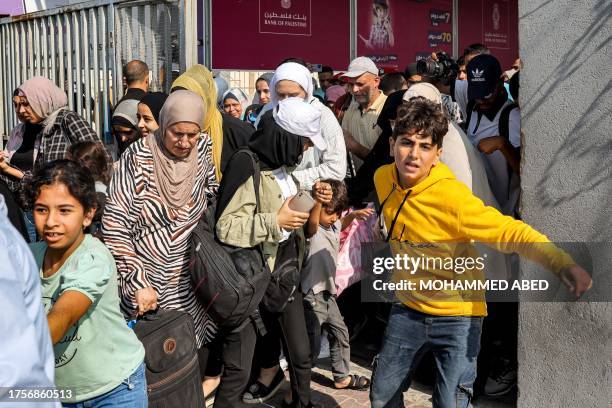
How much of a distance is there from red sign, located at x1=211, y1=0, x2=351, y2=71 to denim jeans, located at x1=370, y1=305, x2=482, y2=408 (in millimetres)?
5710

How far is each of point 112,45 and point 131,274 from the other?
3.40m

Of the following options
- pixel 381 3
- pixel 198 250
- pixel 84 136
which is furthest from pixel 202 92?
pixel 381 3

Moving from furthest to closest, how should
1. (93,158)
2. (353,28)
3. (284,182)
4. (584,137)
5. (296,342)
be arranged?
(353,28)
(93,158)
(296,342)
(284,182)
(584,137)

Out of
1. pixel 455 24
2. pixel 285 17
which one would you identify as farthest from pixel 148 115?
pixel 455 24

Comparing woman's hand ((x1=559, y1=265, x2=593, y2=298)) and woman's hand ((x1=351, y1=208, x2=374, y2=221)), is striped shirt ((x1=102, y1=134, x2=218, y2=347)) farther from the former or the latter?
woman's hand ((x1=559, y1=265, x2=593, y2=298))

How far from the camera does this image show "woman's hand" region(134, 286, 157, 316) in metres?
3.61

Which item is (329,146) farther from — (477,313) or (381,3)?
(381,3)

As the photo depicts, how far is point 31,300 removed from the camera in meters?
1.63

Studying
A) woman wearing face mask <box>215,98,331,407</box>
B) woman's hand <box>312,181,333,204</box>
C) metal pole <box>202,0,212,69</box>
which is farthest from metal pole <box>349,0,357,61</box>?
woman's hand <box>312,181,333,204</box>

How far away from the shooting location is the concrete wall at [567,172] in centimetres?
390

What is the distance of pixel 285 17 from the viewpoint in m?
9.64

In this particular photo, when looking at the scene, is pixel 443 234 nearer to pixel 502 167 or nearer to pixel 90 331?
pixel 90 331

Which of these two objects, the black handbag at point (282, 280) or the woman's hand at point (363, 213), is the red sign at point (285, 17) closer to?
the woman's hand at point (363, 213)

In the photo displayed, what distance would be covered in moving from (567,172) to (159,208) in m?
2.02
